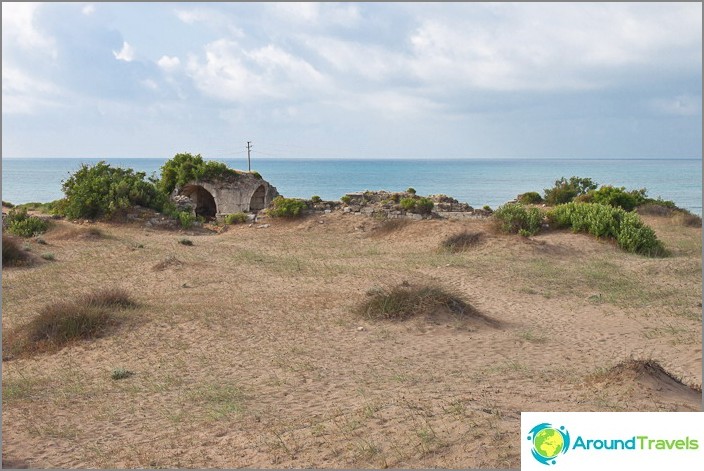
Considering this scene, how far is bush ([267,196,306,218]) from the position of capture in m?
27.4

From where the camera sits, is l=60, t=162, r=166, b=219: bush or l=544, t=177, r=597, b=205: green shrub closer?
l=60, t=162, r=166, b=219: bush

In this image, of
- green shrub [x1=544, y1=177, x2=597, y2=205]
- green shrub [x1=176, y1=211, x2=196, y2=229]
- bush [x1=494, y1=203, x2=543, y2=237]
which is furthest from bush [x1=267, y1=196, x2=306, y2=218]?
green shrub [x1=544, y1=177, x2=597, y2=205]

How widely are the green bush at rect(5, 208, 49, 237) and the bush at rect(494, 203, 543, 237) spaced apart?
16.8 m

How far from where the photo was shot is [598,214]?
2217cm

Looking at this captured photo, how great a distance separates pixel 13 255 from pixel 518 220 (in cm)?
1628

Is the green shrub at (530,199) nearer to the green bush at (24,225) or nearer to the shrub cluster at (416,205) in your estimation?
the shrub cluster at (416,205)

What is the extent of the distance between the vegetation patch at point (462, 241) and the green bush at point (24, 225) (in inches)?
579

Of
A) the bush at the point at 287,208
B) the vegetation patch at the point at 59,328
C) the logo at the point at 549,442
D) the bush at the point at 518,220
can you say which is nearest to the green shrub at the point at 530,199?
the bush at the point at 518,220

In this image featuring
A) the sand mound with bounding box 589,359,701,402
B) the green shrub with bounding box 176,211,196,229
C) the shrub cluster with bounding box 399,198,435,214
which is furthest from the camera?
the green shrub with bounding box 176,211,196,229

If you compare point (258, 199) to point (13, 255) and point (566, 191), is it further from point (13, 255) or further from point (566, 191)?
point (566, 191)

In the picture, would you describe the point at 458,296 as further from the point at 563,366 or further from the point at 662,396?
the point at 662,396

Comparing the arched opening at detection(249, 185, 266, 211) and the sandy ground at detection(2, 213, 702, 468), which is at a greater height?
the arched opening at detection(249, 185, 266, 211)

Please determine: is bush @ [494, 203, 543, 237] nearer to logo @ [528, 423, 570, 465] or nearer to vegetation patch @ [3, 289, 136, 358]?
vegetation patch @ [3, 289, 136, 358]

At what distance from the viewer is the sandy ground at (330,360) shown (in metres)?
6.18
